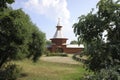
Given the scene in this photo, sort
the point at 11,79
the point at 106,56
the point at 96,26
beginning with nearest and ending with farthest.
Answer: the point at 106,56, the point at 96,26, the point at 11,79

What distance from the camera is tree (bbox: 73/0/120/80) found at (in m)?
16.6

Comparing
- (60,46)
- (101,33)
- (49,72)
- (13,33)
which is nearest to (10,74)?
(13,33)

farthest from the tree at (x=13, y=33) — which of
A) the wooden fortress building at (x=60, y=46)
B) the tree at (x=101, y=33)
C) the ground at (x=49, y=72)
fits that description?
the wooden fortress building at (x=60, y=46)

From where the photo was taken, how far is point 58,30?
277 ft

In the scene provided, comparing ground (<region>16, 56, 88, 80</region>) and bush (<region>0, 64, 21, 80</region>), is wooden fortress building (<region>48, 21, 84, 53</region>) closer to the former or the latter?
ground (<region>16, 56, 88, 80</region>)

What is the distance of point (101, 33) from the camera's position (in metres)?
17.5

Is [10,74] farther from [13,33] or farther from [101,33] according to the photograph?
[101,33]

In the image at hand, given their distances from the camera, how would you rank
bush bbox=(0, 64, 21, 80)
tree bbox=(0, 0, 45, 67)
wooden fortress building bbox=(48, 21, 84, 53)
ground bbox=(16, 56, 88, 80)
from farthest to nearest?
wooden fortress building bbox=(48, 21, 84, 53) < ground bbox=(16, 56, 88, 80) < tree bbox=(0, 0, 45, 67) < bush bbox=(0, 64, 21, 80)

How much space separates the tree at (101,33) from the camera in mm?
16578

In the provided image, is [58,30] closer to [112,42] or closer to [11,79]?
[11,79]

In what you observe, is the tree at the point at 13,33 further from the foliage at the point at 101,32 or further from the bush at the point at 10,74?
the foliage at the point at 101,32

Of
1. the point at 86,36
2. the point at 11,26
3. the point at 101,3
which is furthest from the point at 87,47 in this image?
the point at 11,26

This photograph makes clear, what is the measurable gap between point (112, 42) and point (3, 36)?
41.9 ft

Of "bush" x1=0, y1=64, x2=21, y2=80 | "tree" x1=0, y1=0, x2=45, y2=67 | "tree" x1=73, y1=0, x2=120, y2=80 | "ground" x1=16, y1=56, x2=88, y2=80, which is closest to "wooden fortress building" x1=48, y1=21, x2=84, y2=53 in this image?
"ground" x1=16, y1=56, x2=88, y2=80
